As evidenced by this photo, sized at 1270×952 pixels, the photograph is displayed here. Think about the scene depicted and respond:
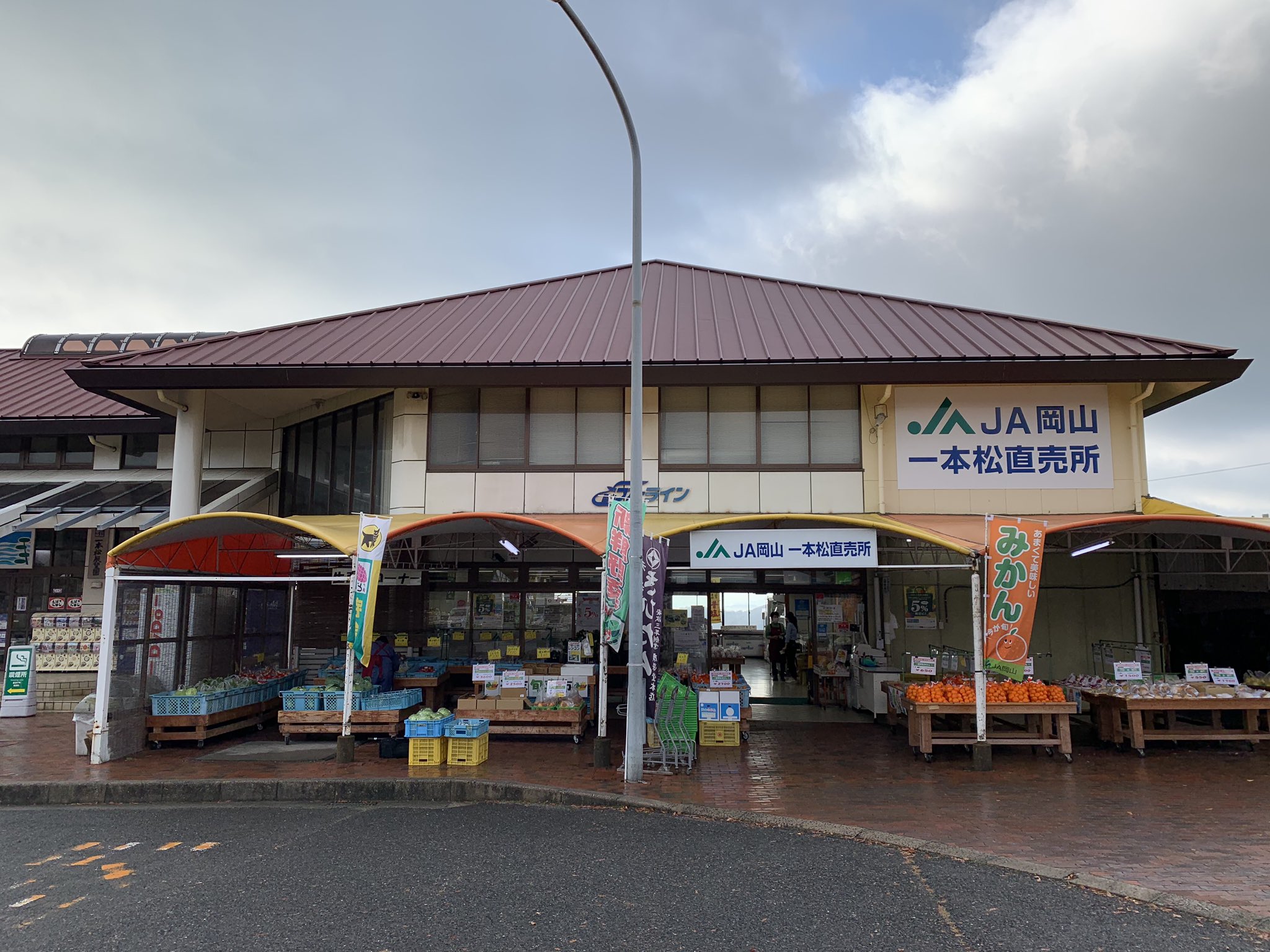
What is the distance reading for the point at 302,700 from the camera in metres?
12.7

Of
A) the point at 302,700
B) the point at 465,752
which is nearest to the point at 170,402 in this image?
the point at 302,700

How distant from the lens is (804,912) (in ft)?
19.8

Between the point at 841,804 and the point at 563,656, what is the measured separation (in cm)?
747

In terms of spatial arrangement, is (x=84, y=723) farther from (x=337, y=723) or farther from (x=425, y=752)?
(x=425, y=752)

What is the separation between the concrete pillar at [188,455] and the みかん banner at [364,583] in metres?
5.18

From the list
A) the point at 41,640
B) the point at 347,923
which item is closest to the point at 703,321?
the point at 347,923

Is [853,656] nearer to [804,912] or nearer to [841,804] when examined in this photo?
[841,804]

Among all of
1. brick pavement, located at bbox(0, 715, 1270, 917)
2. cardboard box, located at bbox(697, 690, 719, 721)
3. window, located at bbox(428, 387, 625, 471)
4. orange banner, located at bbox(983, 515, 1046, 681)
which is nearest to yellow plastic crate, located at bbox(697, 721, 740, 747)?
cardboard box, located at bbox(697, 690, 719, 721)

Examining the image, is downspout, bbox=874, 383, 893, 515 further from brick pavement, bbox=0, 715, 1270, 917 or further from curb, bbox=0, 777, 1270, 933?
curb, bbox=0, 777, 1270, 933

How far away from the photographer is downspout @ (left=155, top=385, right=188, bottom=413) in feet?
46.7

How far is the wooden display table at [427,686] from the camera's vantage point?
14266 mm

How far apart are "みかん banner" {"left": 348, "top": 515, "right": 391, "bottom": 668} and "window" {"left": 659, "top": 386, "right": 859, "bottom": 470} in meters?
4.75

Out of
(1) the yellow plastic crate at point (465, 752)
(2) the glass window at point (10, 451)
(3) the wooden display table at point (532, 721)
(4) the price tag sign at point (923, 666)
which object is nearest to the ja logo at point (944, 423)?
(4) the price tag sign at point (923, 666)

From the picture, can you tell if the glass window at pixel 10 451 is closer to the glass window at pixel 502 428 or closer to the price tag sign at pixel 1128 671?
the glass window at pixel 502 428
